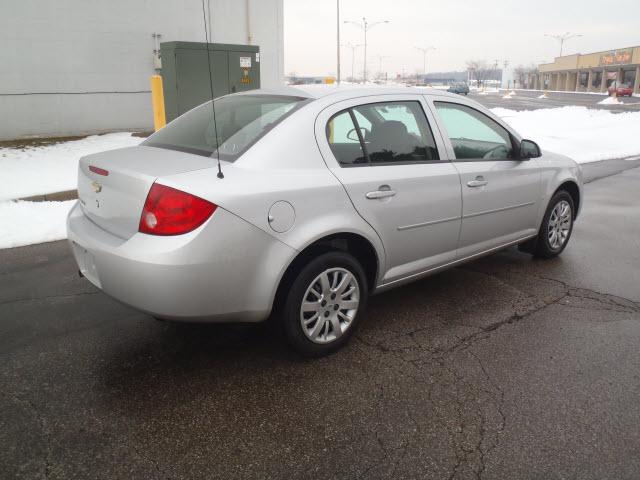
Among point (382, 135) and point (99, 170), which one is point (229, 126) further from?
point (382, 135)

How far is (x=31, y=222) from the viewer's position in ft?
20.0

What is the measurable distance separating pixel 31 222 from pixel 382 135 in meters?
4.54

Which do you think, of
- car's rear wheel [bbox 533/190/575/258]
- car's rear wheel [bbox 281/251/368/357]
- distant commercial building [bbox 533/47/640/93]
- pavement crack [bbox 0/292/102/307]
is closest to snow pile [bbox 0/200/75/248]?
pavement crack [bbox 0/292/102/307]

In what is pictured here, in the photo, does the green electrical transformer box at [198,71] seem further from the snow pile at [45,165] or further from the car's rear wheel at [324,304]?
the car's rear wheel at [324,304]

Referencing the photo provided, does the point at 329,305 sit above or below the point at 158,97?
below

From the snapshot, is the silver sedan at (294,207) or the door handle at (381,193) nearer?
the silver sedan at (294,207)

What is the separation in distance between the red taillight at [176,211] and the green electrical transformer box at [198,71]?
736cm

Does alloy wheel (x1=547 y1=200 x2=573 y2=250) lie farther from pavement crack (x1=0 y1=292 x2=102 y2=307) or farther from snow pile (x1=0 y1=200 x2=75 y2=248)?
snow pile (x1=0 y1=200 x2=75 y2=248)

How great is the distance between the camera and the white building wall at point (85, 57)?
36.8 feet

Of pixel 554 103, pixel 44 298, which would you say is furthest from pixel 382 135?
pixel 554 103

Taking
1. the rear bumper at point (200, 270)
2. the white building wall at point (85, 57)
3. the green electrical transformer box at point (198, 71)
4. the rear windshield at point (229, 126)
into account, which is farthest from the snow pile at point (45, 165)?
the rear bumper at point (200, 270)

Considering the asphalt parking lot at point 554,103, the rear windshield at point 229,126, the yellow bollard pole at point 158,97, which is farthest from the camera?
the asphalt parking lot at point 554,103

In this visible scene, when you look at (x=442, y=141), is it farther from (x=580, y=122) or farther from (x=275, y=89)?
(x=580, y=122)

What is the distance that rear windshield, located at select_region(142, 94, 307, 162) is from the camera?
10.3 ft
